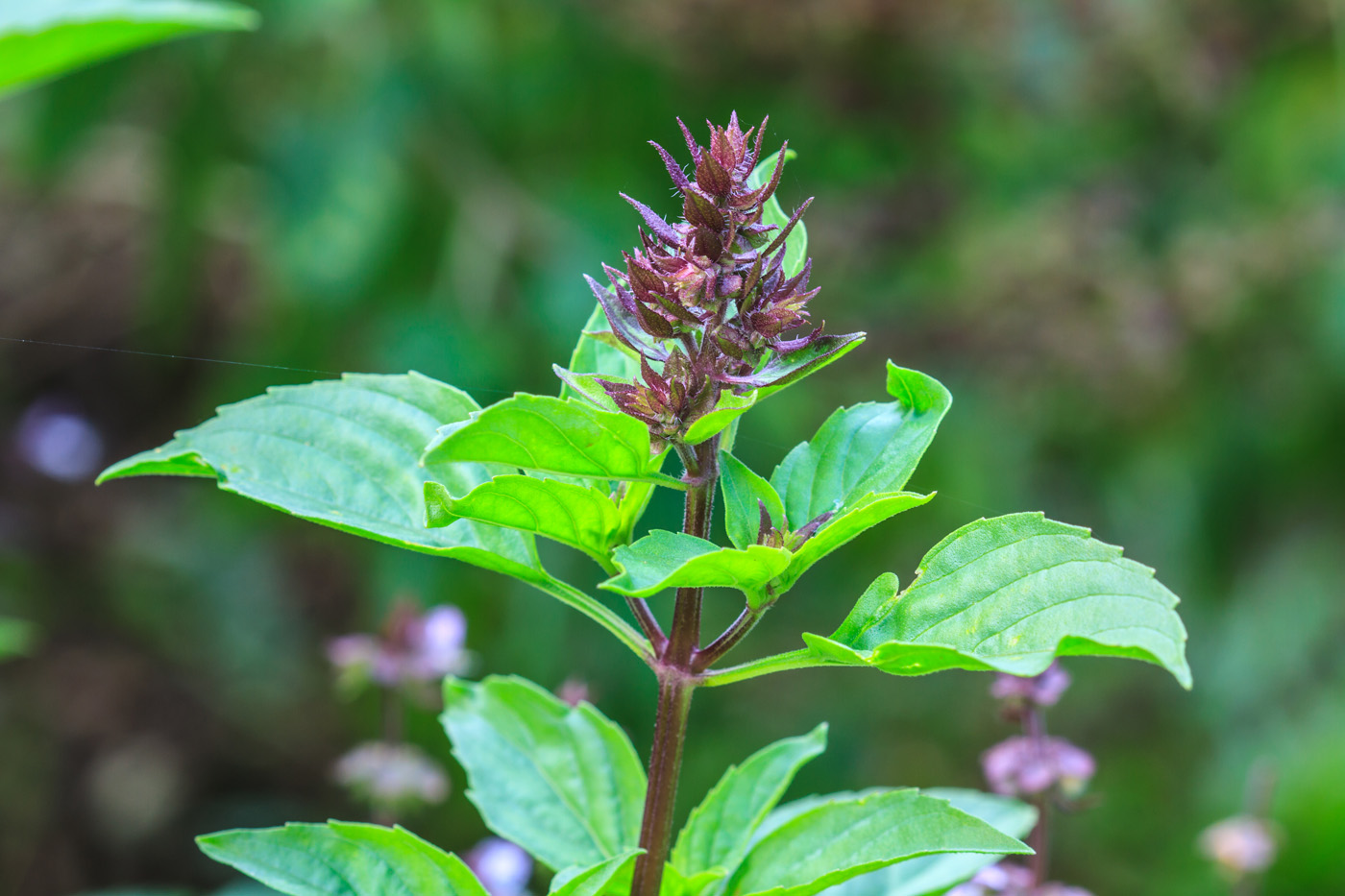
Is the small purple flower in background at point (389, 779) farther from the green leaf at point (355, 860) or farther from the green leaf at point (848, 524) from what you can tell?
the green leaf at point (848, 524)

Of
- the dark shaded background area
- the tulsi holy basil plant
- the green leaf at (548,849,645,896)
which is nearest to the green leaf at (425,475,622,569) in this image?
the tulsi holy basil plant

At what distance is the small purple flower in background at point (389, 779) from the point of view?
27.1 inches

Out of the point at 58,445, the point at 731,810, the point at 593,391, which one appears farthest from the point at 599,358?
the point at 58,445

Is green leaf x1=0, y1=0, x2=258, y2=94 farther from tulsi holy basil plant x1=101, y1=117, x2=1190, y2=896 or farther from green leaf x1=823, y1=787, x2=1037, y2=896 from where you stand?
green leaf x1=823, y1=787, x2=1037, y2=896

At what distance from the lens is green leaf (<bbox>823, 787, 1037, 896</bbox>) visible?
45cm


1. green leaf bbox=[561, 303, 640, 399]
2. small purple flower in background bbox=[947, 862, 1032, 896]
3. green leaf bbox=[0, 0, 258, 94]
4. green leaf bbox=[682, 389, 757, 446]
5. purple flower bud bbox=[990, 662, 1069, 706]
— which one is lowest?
small purple flower in background bbox=[947, 862, 1032, 896]

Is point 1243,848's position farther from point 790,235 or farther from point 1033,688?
point 790,235

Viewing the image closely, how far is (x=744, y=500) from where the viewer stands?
38cm

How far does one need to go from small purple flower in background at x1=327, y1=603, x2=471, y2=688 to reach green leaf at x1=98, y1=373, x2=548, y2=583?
0.77 feet

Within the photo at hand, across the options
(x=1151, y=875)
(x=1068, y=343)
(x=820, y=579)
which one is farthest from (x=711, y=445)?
(x=1151, y=875)

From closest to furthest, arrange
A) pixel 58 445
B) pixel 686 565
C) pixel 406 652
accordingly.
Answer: pixel 686 565 → pixel 406 652 → pixel 58 445

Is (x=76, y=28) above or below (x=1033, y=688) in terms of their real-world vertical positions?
above

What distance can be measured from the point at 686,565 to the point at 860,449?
5.0 inches

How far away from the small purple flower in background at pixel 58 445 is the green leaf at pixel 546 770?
5.38ft
